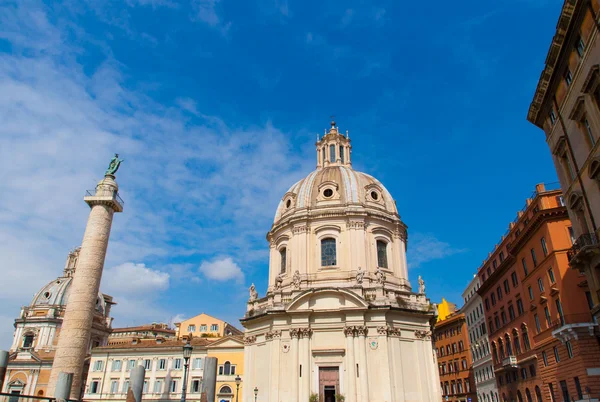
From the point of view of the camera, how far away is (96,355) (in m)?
60.3

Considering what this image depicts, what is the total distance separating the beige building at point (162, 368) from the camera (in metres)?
54.4

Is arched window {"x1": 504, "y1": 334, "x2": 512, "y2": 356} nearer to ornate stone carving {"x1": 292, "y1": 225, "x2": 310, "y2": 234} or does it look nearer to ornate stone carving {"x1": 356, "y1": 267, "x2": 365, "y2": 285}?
ornate stone carving {"x1": 356, "y1": 267, "x2": 365, "y2": 285}

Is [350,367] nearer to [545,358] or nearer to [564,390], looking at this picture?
[564,390]

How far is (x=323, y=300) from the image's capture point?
3684 centimetres

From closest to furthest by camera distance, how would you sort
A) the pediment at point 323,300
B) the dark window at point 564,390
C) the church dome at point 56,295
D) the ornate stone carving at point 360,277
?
the dark window at point 564,390, the pediment at point 323,300, the ornate stone carving at point 360,277, the church dome at point 56,295

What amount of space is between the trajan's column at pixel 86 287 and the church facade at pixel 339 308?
12.9m

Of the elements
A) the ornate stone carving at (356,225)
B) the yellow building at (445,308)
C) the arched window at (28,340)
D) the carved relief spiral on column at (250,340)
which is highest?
the yellow building at (445,308)

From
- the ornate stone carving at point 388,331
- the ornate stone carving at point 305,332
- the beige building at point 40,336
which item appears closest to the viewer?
the ornate stone carving at point 388,331

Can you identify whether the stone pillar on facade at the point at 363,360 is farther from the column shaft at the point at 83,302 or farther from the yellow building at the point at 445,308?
the yellow building at the point at 445,308

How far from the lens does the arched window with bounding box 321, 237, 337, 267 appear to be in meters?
41.2

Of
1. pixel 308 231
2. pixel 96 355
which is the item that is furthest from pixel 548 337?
pixel 96 355

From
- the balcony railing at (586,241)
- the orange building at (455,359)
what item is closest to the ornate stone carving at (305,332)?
the balcony railing at (586,241)

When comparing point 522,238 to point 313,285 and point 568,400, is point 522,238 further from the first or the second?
point 313,285

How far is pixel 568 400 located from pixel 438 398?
902cm
